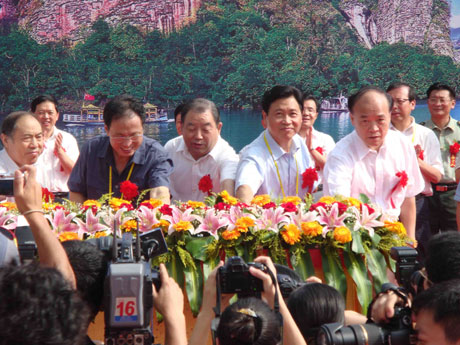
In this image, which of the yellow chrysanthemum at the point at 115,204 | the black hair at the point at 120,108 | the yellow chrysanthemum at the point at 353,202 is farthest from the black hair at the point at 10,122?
the yellow chrysanthemum at the point at 353,202

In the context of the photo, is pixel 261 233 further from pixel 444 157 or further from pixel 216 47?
pixel 216 47

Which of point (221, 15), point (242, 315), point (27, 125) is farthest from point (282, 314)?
point (221, 15)

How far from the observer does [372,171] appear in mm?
3434

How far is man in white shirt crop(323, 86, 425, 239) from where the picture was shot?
11.1 feet

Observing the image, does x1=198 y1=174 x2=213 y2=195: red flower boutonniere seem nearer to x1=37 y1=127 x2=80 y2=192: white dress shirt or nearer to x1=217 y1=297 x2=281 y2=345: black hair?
x1=37 y1=127 x2=80 y2=192: white dress shirt

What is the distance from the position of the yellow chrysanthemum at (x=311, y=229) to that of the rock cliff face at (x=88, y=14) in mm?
4260

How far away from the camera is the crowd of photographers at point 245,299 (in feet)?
4.82

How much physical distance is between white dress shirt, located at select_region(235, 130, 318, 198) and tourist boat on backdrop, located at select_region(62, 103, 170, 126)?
9.33ft

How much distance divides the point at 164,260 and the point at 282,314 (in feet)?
3.47

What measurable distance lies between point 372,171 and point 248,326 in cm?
213

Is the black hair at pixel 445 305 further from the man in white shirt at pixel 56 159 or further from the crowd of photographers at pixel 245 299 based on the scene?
the man in white shirt at pixel 56 159

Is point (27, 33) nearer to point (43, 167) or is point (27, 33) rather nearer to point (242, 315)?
point (43, 167)

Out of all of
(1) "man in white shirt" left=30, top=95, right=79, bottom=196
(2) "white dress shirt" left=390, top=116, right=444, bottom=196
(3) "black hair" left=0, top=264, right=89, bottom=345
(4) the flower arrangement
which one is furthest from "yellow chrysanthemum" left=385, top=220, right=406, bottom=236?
(1) "man in white shirt" left=30, top=95, right=79, bottom=196

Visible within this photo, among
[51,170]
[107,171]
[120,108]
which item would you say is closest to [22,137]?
[51,170]
